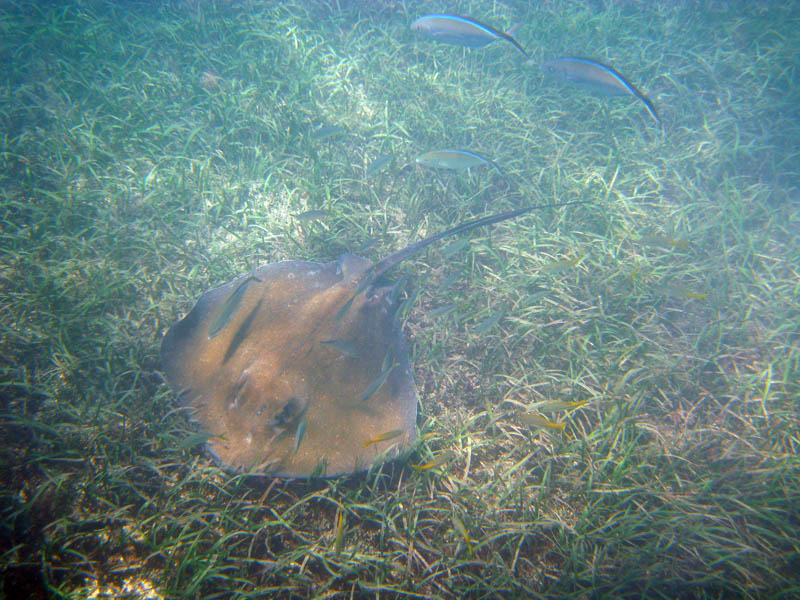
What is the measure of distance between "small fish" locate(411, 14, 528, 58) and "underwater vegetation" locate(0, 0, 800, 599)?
0.10 m

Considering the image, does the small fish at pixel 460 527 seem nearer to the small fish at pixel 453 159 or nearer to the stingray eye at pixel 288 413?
the stingray eye at pixel 288 413

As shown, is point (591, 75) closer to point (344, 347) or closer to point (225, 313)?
point (344, 347)

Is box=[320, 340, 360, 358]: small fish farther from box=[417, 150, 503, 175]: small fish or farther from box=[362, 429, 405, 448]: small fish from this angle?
box=[417, 150, 503, 175]: small fish

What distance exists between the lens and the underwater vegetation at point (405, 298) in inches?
100

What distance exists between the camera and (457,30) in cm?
439

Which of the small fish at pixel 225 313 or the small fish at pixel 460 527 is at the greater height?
the small fish at pixel 225 313

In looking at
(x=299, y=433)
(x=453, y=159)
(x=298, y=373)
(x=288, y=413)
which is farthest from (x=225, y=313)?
(x=453, y=159)

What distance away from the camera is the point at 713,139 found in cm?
560

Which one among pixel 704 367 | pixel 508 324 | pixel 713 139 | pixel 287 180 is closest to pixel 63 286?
pixel 287 180

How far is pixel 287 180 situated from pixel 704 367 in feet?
19.2

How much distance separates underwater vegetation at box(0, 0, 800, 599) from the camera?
255cm

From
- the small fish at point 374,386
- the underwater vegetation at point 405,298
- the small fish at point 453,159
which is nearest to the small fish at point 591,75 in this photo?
the underwater vegetation at point 405,298

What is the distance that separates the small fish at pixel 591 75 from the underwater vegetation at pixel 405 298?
0.12 feet

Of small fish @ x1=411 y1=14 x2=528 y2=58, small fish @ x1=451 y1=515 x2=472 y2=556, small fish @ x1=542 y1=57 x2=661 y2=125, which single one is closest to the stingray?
small fish @ x1=451 y1=515 x2=472 y2=556
